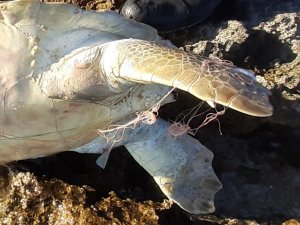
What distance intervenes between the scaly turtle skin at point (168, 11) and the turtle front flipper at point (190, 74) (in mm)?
614

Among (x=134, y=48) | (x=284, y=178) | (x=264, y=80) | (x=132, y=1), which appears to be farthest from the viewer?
(x=284, y=178)

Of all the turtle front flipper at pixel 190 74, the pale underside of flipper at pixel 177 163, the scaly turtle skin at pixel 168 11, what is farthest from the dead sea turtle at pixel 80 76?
the scaly turtle skin at pixel 168 11

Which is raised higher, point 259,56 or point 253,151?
point 259,56

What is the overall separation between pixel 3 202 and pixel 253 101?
123 centimetres

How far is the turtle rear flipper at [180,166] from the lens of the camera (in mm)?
2453

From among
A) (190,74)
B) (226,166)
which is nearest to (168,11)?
(226,166)

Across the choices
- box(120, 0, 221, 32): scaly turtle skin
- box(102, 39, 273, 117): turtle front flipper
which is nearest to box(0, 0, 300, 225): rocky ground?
box(120, 0, 221, 32): scaly turtle skin

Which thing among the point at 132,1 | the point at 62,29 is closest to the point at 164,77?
the point at 62,29

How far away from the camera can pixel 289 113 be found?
229cm

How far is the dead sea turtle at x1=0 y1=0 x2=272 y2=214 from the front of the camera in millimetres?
1591

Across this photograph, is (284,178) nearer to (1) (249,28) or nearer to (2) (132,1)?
(1) (249,28)

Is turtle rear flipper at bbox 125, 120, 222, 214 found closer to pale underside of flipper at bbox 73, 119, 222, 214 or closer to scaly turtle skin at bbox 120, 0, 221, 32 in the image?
pale underside of flipper at bbox 73, 119, 222, 214

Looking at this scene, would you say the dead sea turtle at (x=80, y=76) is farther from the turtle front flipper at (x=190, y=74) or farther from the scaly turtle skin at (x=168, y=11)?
the scaly turtle skin at (x=168, y=11)

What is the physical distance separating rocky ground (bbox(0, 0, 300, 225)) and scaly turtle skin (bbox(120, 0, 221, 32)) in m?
0.06
